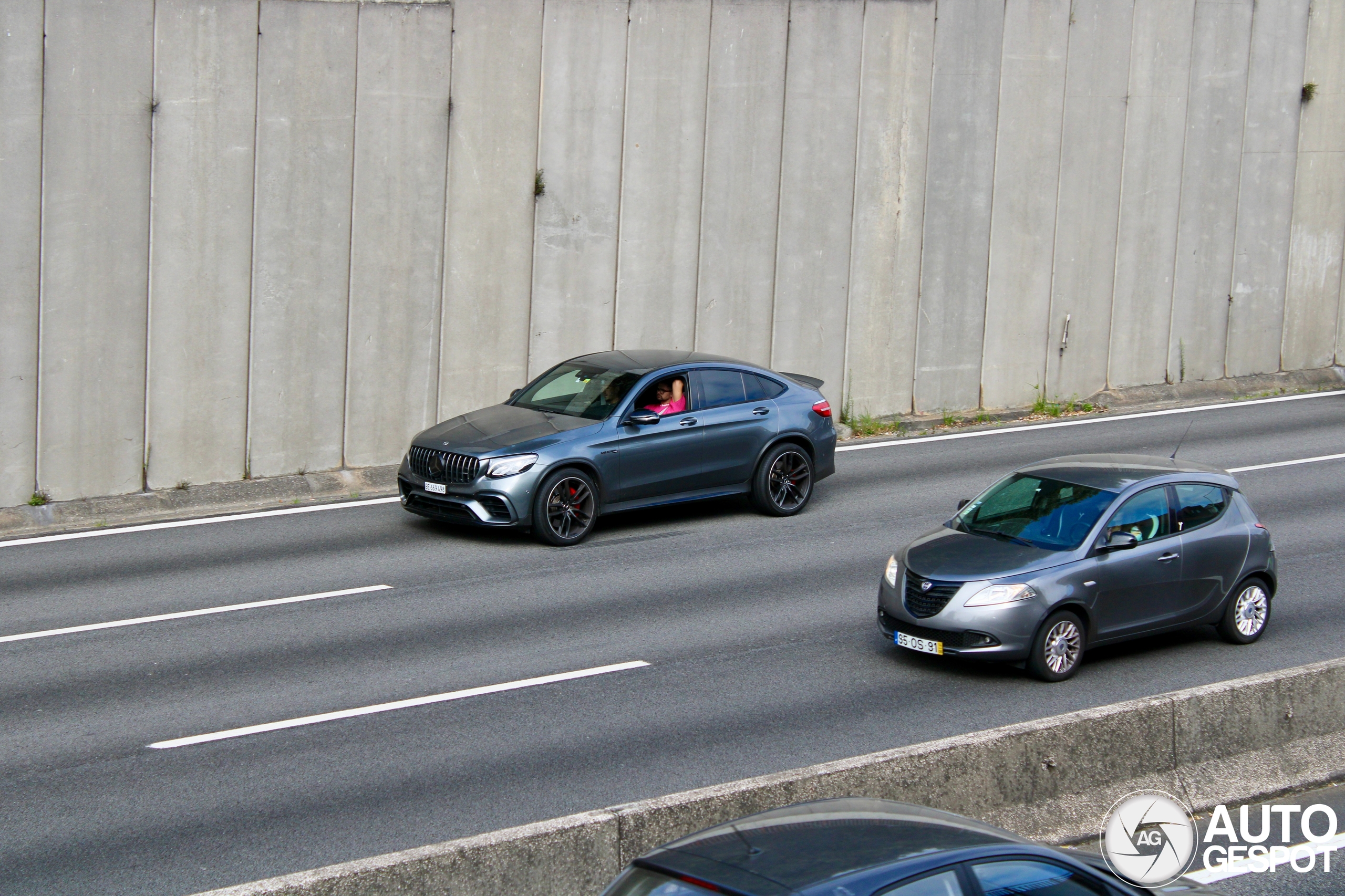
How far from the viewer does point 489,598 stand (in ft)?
39.1

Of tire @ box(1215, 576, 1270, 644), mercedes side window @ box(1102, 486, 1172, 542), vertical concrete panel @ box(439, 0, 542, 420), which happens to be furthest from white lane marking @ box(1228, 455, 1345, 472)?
vertical concrete panel @ box(439, 0, 542, 420)

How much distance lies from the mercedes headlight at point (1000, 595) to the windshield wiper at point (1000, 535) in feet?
1.76

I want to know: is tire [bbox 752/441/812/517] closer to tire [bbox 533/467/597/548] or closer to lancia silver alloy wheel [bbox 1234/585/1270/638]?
tire [bbox 533/467/597/548]

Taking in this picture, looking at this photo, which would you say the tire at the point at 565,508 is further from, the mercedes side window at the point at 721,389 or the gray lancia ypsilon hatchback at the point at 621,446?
the mercedes side window at the point at 721,389

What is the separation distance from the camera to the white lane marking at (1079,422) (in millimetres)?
19391

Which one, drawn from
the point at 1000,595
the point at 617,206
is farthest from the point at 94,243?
the point at 1000,595

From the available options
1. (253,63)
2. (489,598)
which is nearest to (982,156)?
(253,63)

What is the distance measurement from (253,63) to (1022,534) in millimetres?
10589

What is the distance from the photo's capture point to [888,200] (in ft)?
66.7

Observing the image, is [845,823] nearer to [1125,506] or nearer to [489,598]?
[1125,506]

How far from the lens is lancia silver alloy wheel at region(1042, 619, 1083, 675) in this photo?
10070mm

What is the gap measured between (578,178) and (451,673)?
966 centimetres

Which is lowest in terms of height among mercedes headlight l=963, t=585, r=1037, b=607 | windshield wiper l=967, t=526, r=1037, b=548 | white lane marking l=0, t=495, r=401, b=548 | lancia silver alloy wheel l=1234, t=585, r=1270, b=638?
white lane marking l=0, t=495, r=401, b=548

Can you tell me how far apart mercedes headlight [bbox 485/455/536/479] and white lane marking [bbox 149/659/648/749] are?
3.41m
